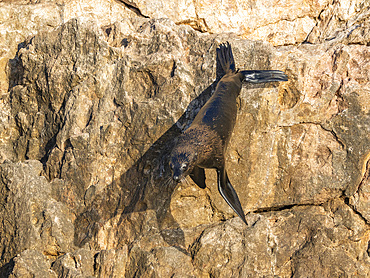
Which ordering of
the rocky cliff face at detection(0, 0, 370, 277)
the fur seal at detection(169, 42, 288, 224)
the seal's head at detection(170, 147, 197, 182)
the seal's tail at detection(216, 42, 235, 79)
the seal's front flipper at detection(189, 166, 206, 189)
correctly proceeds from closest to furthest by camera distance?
1. the seal's head at detection(170, 147, 197, 182)
2. the fur seal at detection(169, 42, 288, 224)
3. the rocky cliff face at detection(0, 0, 370, 277)
4. the seal's front flipper at detection(189, 166, 206, 189)
5. the seal's tail at detection(216, 42, 235, 79)

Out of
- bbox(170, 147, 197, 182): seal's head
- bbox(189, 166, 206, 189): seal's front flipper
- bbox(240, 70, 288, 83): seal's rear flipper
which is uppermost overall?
bbox(240, 70, 288, 83): seal's rear flipper

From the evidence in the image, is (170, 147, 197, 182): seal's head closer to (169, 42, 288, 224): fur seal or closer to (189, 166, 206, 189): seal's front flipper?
(169, 42, 288, 224): fur seal

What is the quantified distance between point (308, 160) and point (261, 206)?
0.88 m

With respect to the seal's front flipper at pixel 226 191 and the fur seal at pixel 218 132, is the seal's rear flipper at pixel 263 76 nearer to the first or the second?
the fur seal at pixel 218 132

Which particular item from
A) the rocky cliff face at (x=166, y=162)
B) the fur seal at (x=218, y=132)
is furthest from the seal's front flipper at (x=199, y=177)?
the rocky cliff face at (x=166, y=162)

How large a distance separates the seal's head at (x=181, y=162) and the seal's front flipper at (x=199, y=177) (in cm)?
82

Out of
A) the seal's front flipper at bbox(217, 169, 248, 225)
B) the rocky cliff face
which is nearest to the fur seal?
the seal's front flipper at bbox(217, 169, 248, 225)

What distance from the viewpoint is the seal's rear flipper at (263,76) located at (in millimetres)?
5375

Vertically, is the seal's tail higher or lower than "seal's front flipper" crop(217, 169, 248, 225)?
higher

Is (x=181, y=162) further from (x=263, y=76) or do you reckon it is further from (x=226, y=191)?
(x=263, y=76)

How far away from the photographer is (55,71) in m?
6.23

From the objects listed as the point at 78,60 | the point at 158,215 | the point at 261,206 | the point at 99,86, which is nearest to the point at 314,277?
the point at 261,206

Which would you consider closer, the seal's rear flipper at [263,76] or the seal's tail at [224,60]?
the seal's rear flipper at [263,76]

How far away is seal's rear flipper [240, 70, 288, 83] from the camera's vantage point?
5375 millimetres
